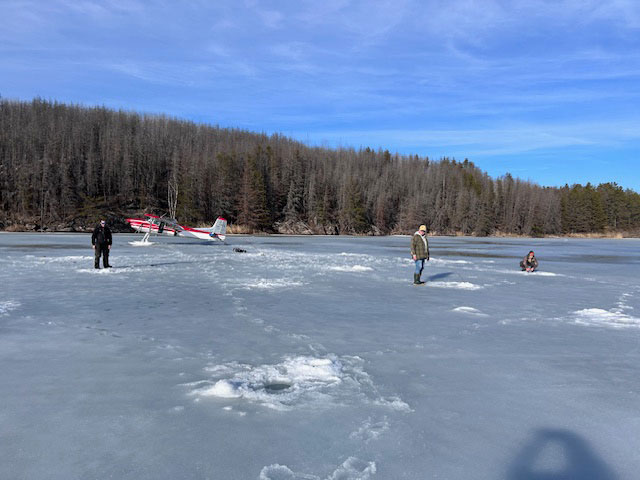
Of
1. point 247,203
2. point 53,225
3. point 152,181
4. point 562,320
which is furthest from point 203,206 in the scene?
point 562,320

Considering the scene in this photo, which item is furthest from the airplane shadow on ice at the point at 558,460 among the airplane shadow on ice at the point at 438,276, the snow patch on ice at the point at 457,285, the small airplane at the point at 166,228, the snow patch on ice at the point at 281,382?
the small airplane at the point at 166,228

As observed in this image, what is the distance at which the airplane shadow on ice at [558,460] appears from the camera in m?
2.56

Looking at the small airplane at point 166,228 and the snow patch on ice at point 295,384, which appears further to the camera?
the small airplane at point 166,228

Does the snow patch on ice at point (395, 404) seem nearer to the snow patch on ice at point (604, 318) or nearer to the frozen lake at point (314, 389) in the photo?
the frozen lake at point (314, 389)

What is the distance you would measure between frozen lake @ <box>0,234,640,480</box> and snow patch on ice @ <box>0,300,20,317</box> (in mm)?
84

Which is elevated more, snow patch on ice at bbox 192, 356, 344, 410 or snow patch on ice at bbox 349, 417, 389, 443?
snow patch on ice at bbox 349, 417, 389, 443

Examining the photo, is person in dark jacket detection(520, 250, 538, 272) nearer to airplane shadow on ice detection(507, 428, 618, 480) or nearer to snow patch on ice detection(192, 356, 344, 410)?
snow patch on ice detection(192, 356, 344, 410)

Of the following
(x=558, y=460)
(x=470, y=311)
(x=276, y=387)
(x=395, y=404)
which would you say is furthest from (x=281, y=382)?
(x=470, y=311)

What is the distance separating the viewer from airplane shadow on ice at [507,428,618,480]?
2.56m

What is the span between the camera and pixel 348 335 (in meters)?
5.93

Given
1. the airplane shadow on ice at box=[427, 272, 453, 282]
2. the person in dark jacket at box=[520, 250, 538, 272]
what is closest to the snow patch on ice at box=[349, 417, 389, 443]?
the airplane shadow on ice at box=[427, 272, 453, 282]

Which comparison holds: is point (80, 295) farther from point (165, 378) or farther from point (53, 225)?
point (53, 225)

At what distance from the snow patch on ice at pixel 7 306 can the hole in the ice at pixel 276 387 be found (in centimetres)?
527

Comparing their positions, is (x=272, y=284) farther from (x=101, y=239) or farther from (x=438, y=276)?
(x=101, y=239)
